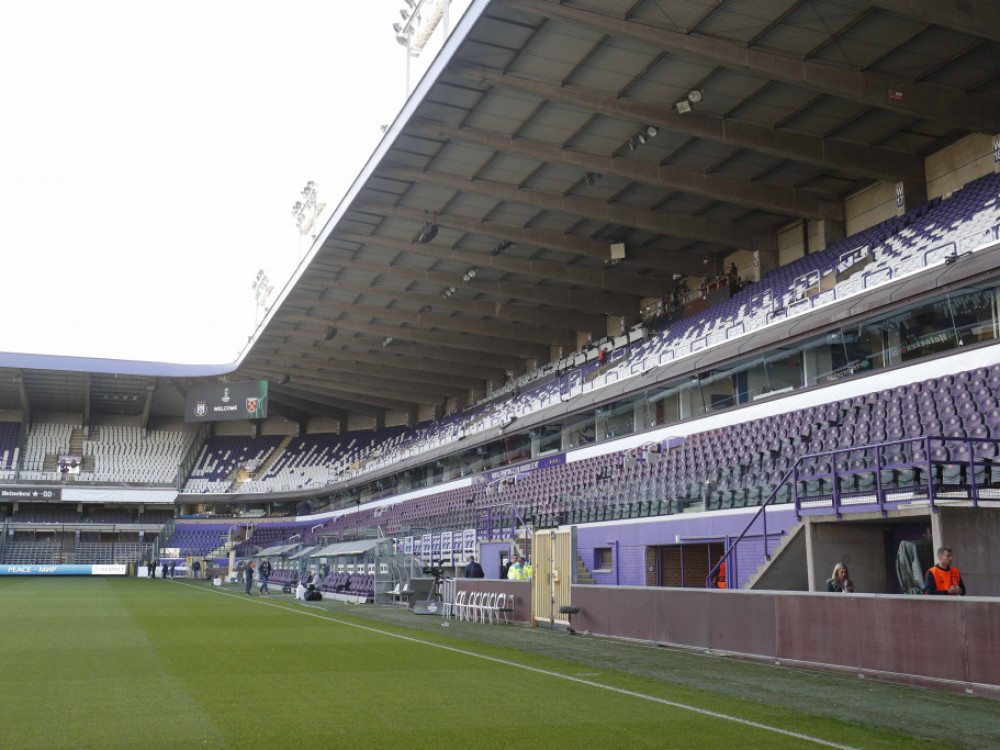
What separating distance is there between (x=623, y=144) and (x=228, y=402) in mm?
35021

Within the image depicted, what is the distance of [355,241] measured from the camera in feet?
115

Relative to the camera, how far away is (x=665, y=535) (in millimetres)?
21625

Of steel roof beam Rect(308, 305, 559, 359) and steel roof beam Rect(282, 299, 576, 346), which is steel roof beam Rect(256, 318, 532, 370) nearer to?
steel roof beam Rect(308, 305, 559, 359)

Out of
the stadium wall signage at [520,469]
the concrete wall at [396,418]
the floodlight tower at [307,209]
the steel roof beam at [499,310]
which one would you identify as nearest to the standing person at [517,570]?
the stadium wall signage at [520,469]

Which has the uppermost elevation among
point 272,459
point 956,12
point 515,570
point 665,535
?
point 956,12

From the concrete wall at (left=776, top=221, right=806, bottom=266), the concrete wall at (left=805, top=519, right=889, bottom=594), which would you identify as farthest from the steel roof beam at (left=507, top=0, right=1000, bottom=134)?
the concrete wall at (left=805, top=519, right=889, bottom=594)

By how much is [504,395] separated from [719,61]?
31088 mm

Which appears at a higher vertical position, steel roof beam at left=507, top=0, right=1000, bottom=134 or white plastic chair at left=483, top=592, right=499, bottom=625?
steel roof beam at left=507, top=0, right=1000, bottom=134

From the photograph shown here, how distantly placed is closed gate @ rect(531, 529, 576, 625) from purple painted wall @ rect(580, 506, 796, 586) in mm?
1919

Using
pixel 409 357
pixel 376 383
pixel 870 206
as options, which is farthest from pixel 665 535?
pixel 376 383

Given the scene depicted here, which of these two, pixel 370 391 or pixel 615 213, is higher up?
pixel 615 213

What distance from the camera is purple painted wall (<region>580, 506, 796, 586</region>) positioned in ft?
59.9

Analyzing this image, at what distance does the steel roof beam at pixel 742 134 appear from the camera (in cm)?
2323

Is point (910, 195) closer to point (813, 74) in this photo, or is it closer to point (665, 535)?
point (813, 74)
